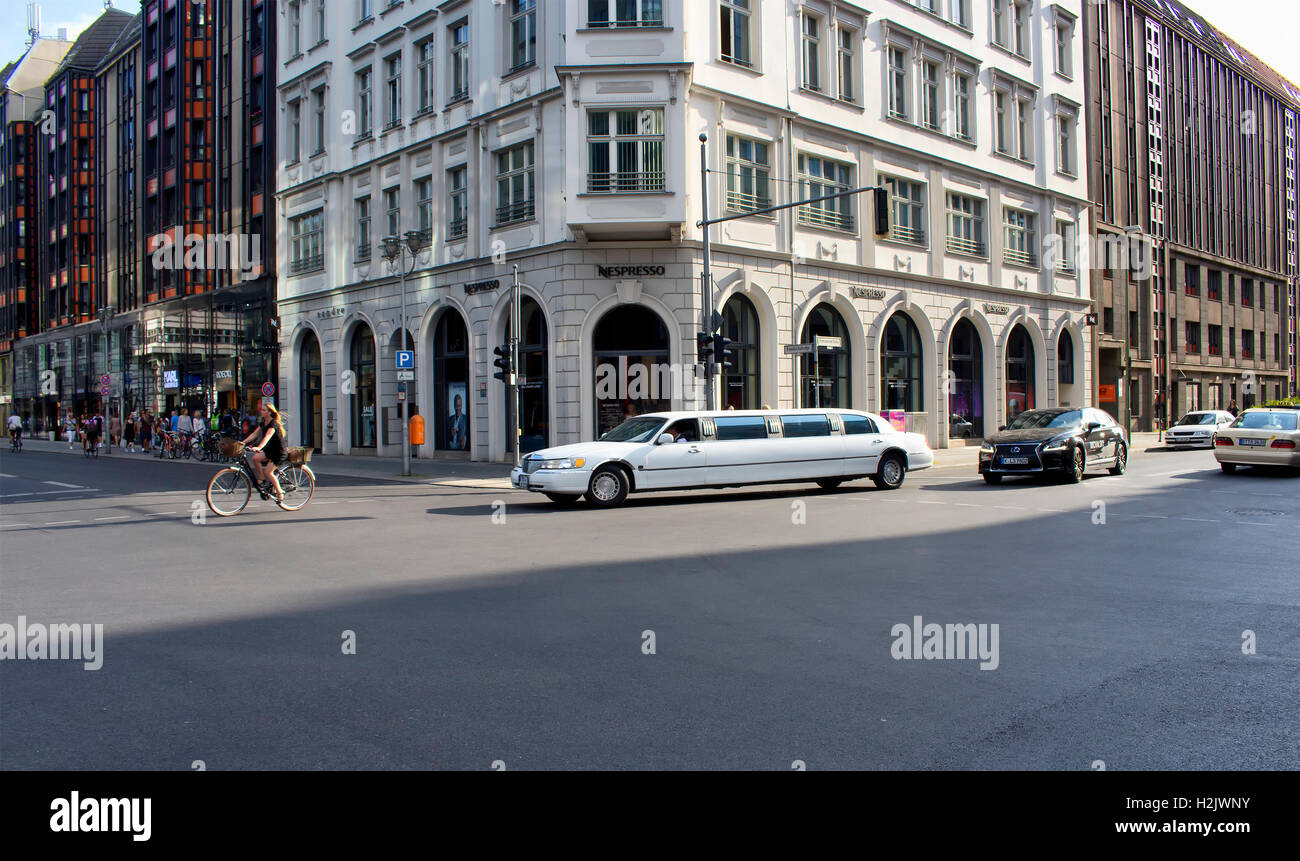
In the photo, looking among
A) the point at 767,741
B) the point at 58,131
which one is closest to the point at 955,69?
the point at 767,741

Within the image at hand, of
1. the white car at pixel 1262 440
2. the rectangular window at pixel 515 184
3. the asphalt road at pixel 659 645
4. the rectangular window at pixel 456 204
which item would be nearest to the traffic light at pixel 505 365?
the rectangular window at pixel 515 184

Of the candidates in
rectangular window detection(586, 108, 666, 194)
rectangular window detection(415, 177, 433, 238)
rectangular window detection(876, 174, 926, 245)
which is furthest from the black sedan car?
rectangular window detection(415, 177, 433, 238)

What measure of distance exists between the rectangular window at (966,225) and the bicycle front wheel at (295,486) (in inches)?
1064

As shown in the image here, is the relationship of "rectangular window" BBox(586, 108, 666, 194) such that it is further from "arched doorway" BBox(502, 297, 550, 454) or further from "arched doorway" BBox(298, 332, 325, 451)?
"arched doorway" BBox(298, 332, 325, 451)

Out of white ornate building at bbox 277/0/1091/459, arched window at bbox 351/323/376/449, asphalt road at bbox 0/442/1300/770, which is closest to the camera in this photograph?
asphalt road at bbox 0/442/1300/770

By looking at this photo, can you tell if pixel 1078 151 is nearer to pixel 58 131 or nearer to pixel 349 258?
pixel 349 258

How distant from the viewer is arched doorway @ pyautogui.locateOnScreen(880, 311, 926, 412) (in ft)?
111

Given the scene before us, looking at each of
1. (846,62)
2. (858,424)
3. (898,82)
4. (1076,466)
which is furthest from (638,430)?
(898,82)

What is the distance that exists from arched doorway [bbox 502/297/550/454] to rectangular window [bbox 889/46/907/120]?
48.3 feet

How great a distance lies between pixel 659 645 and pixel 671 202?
20.7m

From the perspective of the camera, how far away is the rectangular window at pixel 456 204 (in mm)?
31234

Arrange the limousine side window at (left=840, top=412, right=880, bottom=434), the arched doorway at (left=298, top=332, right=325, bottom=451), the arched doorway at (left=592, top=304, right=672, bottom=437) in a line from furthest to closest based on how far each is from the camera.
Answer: the arched doorway at (left=298, top=332, right=325, bottom=451), the arched doorway at (left=592, top=304, right=672, bottom=437), the limousine side window at (left=840, top=412, right=880, bottom=434)

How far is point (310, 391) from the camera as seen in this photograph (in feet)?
129

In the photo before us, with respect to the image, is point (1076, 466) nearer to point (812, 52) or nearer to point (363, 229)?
point (812, 52)
